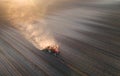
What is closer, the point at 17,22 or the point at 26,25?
the point at 26,25

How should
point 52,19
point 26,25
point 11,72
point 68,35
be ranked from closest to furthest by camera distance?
point 11,72
point 68,35
point 26,25
point 52,19

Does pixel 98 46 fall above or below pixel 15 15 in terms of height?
above

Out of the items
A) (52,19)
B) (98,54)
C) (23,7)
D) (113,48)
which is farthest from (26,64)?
(23,7)

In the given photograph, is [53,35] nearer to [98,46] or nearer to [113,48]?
[98,46]

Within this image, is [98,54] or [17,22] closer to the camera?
[98,54]

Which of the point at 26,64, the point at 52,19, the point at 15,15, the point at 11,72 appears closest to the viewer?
the point at 11,72

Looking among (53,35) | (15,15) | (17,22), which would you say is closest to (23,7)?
(15,15)

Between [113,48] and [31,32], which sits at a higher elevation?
[113,48]

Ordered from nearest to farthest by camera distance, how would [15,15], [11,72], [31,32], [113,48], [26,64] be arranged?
[11,72] < [26,64] < [113,48] < [31,32] < [15,15]

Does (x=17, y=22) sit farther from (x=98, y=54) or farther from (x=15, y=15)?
(x=98, y=54)
